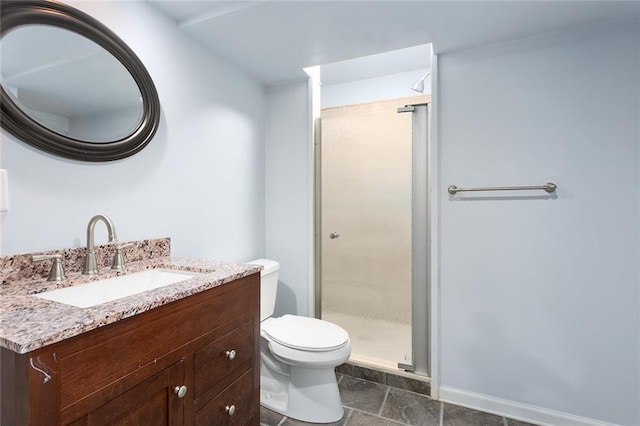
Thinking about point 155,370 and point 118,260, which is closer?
point 155,370

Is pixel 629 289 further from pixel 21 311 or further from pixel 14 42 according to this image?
pixel 14 42

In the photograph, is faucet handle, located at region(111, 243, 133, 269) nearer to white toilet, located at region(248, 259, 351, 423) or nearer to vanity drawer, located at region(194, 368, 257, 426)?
vanity drawer, located at region(194, 368, 257, 426)

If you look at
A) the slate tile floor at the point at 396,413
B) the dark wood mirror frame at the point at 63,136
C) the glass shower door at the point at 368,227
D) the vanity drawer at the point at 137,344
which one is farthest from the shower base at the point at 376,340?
the dark wood mirror frame at the point at 63,136

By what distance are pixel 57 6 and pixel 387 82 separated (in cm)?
224

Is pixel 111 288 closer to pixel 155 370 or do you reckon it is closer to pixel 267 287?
pixel 155 370

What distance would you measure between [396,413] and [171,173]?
1777mm

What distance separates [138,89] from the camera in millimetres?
1373

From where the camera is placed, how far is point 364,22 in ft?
5.12

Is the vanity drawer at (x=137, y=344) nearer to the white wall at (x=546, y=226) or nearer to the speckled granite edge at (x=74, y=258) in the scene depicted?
the speckled granite edge at (x=74, y=258)

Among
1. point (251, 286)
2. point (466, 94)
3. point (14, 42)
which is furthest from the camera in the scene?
point (466, 94)

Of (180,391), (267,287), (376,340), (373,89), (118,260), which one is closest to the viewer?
(180,391)

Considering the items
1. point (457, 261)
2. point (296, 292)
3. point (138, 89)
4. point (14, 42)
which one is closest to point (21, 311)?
point (14, 42)

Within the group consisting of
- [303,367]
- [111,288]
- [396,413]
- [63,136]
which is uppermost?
[63,136]

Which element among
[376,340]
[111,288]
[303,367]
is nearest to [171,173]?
[111,288]
